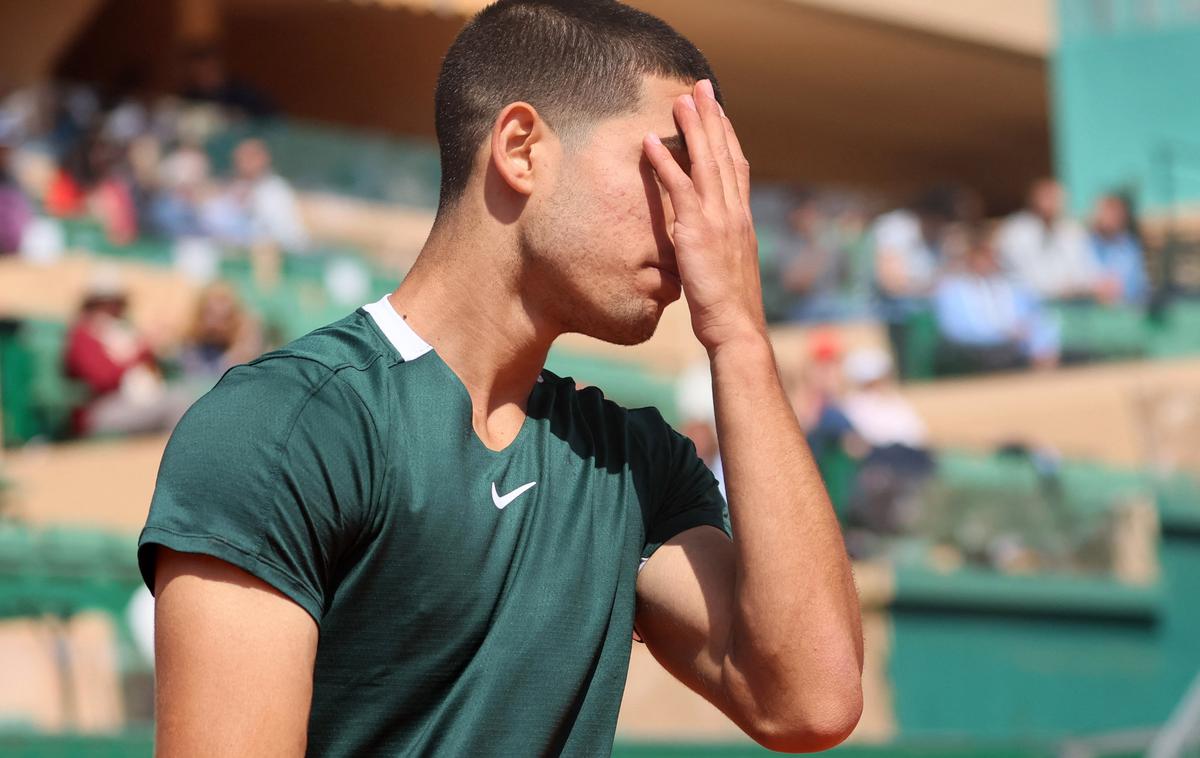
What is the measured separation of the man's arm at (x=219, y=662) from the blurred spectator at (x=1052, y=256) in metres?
10.6

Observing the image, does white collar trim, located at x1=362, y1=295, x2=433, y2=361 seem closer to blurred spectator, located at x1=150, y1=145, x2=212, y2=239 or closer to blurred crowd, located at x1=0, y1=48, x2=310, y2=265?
blurred crowd, located at x1=0, y1=48, x2=310, y2=265

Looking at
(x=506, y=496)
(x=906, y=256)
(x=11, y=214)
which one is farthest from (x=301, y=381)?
Result: (x=906, y=256)

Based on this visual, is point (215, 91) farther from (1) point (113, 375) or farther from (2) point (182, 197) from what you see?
(1) point (113, 375)

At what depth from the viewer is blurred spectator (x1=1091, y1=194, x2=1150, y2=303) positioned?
1154 cm

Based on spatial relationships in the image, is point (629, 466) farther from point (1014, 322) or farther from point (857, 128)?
point (857, 128)

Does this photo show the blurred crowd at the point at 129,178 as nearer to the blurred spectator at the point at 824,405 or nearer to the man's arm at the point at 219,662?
the blurred spectator at the point at 824,405

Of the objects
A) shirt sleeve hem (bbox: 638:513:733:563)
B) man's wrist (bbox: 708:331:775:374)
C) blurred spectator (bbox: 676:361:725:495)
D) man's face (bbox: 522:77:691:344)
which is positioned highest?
man's face (bbox: 522:77:691:344)

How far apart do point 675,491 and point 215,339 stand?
23.6ft

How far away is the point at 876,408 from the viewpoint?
9.25 meters

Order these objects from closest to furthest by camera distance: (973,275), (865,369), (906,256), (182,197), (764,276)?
(865,369)
(182,197)
(973,275)
(764,276)
(906,256)

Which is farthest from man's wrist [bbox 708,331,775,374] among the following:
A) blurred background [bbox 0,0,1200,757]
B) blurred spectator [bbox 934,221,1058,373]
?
blurred spectator [bbox 934,221,1058,373]

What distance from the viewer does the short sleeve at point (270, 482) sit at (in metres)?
1.56

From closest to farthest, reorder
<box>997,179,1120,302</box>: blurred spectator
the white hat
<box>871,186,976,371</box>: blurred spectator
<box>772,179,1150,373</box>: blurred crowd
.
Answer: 1. the white hat
2. <box>772,179,1150,373</box>: blurred crowd
3. <box>997,179,1120,302</box>: blurred spectator
4. <box>871,186,976,371</box>: blurred spectator

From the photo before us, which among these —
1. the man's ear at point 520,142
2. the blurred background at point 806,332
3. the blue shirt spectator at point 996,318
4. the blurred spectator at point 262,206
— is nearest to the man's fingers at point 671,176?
the man's ear at point 520,142
